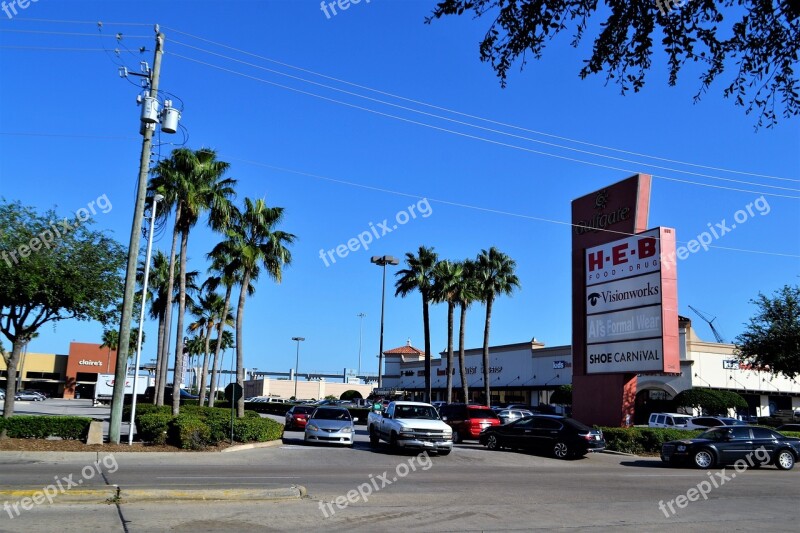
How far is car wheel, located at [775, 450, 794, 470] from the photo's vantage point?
20.9 m

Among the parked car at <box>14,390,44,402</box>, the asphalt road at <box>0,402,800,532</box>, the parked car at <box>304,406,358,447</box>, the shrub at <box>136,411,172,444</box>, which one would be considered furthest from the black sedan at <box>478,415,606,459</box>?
the parked car at <box>14,390,44,402</box>

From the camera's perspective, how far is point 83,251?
20.5m

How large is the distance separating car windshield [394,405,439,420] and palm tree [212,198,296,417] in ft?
39.1

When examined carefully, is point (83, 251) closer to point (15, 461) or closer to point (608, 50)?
point (15, 461)

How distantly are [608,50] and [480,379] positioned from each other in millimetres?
65724

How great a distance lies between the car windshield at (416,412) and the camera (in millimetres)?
22688

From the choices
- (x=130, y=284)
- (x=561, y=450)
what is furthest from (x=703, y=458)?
(x=130, y=284)

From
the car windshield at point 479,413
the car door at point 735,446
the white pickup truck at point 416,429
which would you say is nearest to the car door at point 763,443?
the car door at point 735,446

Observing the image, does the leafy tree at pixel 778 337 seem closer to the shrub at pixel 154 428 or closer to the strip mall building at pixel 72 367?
the shrub at pixel 154 428

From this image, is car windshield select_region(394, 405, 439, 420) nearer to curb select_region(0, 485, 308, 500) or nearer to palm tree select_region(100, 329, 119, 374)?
curb select_region(0, 485, 308, 500)

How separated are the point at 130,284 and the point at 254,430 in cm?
640

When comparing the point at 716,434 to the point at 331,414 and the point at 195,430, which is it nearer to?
the point at 331,414

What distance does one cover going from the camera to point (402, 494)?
1219 centimetres

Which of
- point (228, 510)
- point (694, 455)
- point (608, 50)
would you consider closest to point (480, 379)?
point (694, 455)
